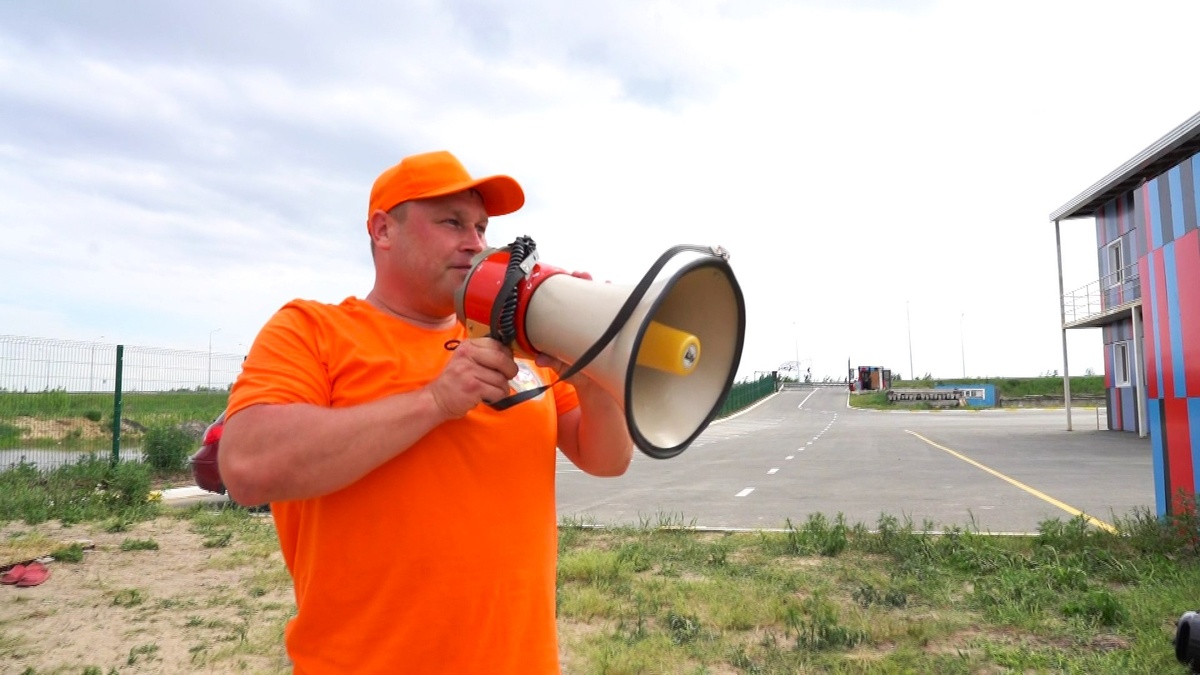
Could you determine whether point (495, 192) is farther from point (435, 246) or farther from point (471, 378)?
point (471, 378)

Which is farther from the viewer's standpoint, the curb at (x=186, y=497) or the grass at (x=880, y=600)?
the curb at (x=186, y=497)

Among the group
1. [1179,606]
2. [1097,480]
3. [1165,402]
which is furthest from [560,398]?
[1097,480]

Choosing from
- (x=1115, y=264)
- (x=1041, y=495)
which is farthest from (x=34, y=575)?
(x=1115, y=264)

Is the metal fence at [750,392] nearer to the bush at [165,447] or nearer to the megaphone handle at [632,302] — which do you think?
the bush at [165,447]

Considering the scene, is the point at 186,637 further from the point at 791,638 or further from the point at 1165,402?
the point at 1165,402

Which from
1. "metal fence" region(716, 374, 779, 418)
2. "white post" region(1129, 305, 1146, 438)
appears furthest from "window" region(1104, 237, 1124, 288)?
"metal fence" region(716, 374, 779, 418)

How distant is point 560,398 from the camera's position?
1.93 m

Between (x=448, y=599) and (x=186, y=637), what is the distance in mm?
3642

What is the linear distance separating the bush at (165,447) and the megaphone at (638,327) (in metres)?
10.9

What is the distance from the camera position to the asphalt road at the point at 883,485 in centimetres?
858

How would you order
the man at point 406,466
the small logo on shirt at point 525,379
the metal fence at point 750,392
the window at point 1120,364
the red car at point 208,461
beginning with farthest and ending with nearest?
the metal fence at point 750,392 < the window at point 1120,364 < the red car at point 208,461 < the small logo on shirt at point 525,379 < the man at point 406,466

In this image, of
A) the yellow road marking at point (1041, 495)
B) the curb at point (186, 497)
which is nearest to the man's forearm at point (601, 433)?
the yellow road marking at point (1041, 495)

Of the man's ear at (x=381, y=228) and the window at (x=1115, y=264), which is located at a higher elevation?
the window at (x=1115, y=264)

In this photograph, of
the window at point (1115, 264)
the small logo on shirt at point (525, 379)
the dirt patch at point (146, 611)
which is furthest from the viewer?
the window at point (1115, 264)
